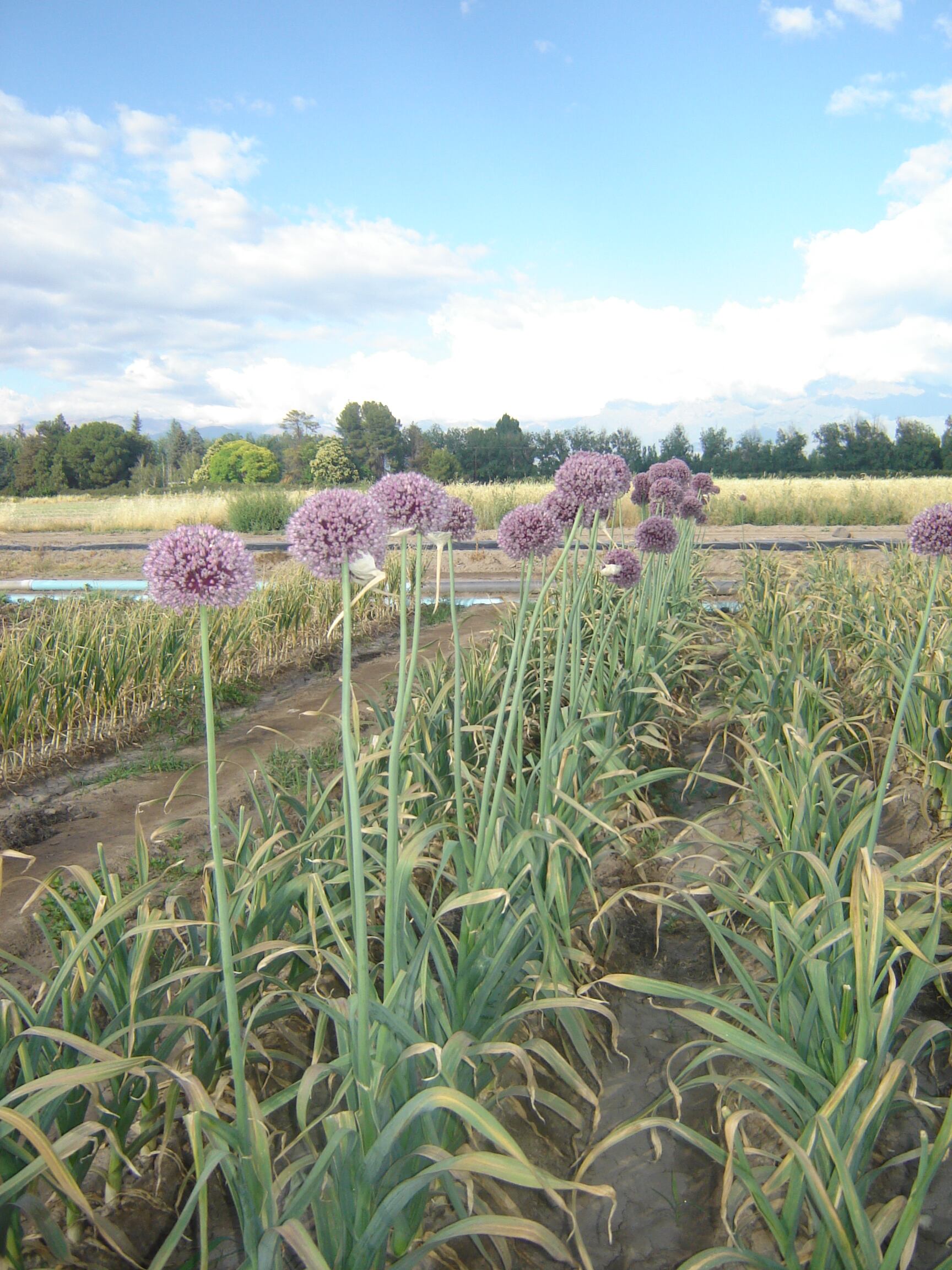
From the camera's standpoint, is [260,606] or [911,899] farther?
[260,606]

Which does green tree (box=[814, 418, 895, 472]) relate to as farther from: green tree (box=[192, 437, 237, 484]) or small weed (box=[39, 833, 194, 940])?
small weed (box=[39, 833, 194, 940])

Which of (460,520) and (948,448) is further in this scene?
(948,448)

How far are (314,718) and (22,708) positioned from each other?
195 cm

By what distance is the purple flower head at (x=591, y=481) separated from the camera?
2.81m

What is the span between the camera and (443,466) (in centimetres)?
4806

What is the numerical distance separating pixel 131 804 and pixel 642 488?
4.08 m

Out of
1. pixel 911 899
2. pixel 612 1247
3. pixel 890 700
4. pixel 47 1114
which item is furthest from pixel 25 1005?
pixel 890 700

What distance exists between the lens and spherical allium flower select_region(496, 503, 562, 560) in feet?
9.66

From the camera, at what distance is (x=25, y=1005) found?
6.32 ft

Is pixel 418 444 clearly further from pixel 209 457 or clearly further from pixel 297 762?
pixel 297 762

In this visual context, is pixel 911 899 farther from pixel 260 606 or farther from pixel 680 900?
pixel 260 606

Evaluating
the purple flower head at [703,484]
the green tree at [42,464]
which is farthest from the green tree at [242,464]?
the purple flower head at [703,484]

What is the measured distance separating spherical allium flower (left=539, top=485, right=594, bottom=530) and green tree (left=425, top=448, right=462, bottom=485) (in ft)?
136

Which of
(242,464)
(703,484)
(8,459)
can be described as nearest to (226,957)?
(703,484)
